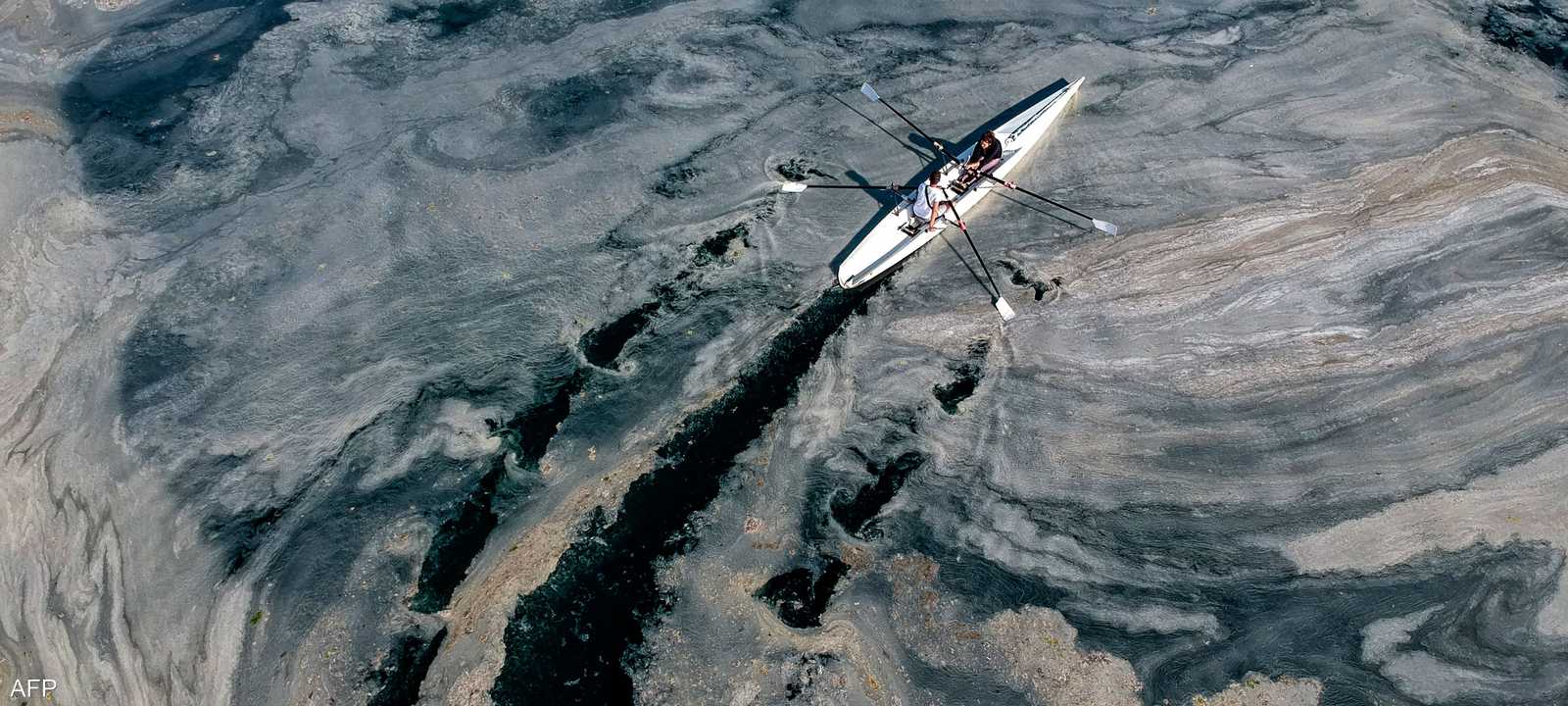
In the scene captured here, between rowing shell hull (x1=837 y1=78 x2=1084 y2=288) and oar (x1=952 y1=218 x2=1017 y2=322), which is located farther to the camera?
rowing shell hull (x1=837 y1=78 x2=1084 y2=288)

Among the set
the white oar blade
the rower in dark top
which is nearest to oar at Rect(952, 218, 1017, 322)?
the white oar blade

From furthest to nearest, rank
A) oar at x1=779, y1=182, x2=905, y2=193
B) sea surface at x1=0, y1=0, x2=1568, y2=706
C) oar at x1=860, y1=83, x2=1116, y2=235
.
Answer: oar at x1=779, y1=182, x2=905, y2=193
oar at x1=860, y1=83, x2=1116, y2=235
sea surface at x1=0, y1=0, x2=1568, y2=706

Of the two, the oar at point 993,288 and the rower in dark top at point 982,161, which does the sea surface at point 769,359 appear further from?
the rower in dark top at point 982,161

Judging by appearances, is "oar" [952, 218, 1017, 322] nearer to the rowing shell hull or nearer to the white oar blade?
the white oar blade

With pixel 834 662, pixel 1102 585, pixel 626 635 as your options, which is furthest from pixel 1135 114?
pixel 626 635

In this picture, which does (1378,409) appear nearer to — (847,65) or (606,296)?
(847,65)

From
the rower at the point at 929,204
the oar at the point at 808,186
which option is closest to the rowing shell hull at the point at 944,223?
the rower at the point at 929,204

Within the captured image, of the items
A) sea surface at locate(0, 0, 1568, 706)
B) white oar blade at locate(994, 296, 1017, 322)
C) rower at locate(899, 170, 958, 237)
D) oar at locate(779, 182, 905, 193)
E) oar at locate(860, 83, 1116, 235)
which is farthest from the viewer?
oar at locate(779, 182, 905, 193)
